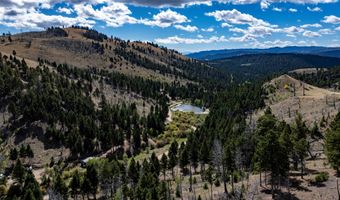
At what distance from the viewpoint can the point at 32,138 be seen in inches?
6506

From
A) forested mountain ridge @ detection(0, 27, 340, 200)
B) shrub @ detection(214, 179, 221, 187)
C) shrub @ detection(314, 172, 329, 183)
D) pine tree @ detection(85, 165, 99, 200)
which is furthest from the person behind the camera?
pine tree @ detection(85, 165, 99, 200)

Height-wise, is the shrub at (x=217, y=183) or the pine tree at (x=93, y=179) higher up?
the shrub at (x=217, y=183)

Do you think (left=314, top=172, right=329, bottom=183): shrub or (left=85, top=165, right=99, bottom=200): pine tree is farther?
(left=85, top=165, right=99, bottom=200): pine tree

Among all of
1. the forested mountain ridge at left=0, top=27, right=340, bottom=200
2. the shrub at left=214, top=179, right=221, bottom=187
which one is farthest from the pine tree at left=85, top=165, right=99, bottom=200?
the shrub at left=214, top=179, right=221, bottom=187

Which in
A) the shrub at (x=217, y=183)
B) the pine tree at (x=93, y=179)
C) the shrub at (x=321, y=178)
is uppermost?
the shrub at (x=321, y=178)

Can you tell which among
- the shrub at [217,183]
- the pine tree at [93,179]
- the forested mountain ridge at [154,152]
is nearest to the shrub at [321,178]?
the forested mountain ridge at [154,152]

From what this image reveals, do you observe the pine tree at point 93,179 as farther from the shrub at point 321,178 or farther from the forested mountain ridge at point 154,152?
the shrub at point 321,178

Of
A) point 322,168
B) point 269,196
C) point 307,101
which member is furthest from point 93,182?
point 307,101

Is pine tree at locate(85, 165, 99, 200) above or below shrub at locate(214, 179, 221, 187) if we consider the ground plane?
below

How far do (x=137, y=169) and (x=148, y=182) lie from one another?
22.6 meters

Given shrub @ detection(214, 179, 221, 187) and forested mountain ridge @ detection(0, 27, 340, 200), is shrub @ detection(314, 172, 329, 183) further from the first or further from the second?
shrub @ detection(214, 179, 221, 187)

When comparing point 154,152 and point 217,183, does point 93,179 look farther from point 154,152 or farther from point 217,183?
point 217,183

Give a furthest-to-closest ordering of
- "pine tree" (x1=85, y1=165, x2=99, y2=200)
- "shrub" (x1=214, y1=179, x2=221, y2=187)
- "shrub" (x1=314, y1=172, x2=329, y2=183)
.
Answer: "pine tree" (x1=85, y1=165, x2=99, y2=200) < "shrub" (x1=214, y1=179, x2=221, y2=187) < "shrub" (x1=314, y1=172, x2=329, y2=183)

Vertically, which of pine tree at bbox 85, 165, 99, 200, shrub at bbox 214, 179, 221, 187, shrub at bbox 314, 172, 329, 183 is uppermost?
shrub at bbox 314, 172, 329, 183
